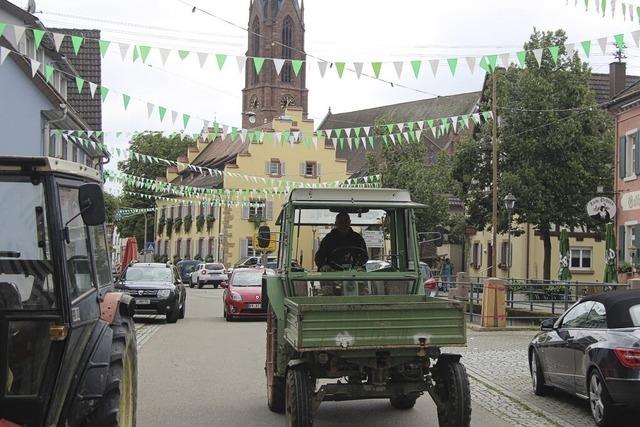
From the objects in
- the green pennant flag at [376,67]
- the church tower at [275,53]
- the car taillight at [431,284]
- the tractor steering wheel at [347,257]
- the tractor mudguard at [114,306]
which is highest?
the church tower at [275,53]

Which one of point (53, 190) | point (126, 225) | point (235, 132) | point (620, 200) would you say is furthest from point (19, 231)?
point (126, 225)

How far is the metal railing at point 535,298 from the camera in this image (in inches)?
845

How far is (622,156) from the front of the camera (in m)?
30.0

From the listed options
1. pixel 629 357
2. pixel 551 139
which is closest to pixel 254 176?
pixel 551 139

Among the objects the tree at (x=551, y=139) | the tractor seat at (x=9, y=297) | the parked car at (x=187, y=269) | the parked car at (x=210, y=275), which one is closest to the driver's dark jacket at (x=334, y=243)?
the tractor seat at (x=9, y=297)

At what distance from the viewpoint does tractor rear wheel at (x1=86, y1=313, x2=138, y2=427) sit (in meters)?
5.51

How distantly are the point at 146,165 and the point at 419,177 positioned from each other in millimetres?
38130

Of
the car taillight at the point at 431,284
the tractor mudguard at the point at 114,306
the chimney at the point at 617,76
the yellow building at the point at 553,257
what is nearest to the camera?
the tractor mudguard at the point at 114,306

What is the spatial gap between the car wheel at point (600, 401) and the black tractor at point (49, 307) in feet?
16.7

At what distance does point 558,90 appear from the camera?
3838 cm

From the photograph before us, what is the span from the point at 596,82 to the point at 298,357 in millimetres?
46500

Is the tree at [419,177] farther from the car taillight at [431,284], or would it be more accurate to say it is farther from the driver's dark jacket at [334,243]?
the driver's dark jacket at [334,243]

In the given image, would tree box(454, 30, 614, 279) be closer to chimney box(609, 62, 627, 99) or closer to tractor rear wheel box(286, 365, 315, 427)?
chimney box(609, 62, 627, 99)

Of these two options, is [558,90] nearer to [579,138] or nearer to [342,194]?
[579,138]
